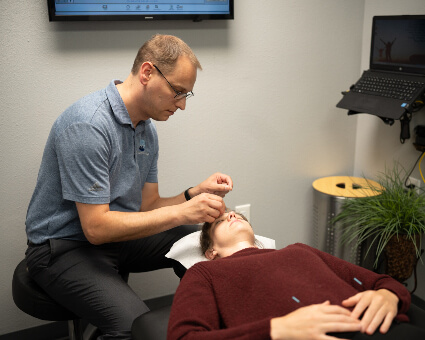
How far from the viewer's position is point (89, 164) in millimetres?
1485

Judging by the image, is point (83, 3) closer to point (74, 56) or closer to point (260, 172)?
point (74, 56)

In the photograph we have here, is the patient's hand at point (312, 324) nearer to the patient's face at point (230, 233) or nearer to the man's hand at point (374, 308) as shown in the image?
the man's hand at point (374, 308)

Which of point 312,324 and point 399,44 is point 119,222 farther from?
point 399,44

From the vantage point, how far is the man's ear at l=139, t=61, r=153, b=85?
1.56 metres

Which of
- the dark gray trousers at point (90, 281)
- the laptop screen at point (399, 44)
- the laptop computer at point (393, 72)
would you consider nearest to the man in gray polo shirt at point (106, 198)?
the dark gray trousers at point (90, 281)

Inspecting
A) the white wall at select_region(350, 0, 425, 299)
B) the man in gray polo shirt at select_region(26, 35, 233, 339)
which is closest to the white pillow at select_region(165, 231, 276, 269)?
the man in gray polo shirt at select_region(26, 35, 233, 339)

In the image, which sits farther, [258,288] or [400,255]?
[400,255]

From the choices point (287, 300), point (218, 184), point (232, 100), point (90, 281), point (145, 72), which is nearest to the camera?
point (287, 300)

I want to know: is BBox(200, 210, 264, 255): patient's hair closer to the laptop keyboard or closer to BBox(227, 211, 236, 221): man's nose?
BBox(227, 211, 236, 221): man's nose

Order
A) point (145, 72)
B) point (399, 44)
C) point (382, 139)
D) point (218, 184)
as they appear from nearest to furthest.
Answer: point (145, 72) → point (218, 184) → point (399, 44) → point (382, 139)

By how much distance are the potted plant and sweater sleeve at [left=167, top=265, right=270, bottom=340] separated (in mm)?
1054

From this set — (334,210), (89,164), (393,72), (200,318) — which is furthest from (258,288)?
(393,72)

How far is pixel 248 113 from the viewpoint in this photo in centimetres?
234

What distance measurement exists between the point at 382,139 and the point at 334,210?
0.48 meters
